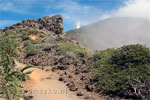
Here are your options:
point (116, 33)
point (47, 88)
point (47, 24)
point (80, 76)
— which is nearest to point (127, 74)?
point (80, 76)

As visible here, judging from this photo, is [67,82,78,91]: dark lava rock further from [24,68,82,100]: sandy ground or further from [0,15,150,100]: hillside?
[24,68,82,100]: sandy ground

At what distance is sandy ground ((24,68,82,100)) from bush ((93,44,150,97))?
9.08 feet

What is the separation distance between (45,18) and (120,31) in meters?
28.2

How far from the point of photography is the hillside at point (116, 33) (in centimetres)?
5053

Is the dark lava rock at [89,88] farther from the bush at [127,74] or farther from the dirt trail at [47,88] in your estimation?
the dirt trail at [47,88]

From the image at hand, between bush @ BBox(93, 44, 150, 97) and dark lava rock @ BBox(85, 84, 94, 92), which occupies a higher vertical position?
bush @ BBox(93, 44, 150, 97)

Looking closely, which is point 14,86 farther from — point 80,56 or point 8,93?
point 80,56

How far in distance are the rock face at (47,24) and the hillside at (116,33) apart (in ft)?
29.9

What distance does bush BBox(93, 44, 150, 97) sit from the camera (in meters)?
10.1

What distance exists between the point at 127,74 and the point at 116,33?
49.2 m

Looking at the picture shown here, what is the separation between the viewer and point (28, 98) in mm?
10664

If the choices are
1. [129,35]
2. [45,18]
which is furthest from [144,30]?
[45,18]

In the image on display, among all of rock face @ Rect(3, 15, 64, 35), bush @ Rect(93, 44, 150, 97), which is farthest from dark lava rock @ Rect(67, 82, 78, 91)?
rock face @ Rect(3, 15, 64, 35)

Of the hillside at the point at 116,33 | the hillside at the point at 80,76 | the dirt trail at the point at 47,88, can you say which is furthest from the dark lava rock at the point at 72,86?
the hillside at the point at 116,33
